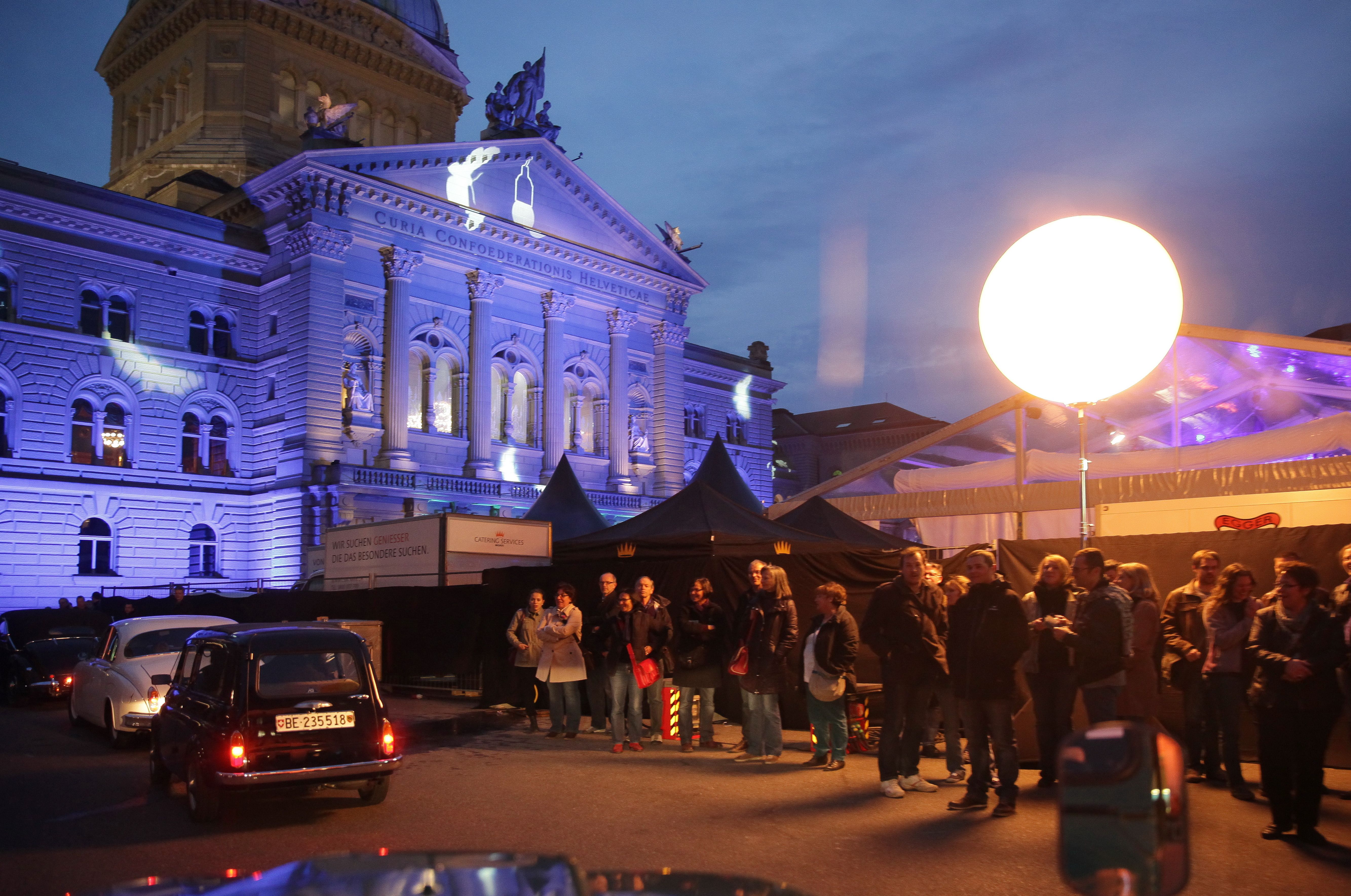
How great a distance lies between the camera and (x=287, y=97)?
50.0 meters

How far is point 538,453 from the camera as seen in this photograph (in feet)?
143

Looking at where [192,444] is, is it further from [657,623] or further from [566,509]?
[657,623]

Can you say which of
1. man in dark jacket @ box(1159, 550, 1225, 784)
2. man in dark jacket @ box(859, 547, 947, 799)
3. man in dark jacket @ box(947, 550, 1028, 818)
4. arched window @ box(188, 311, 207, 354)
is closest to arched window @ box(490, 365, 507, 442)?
arched window @ box(188, 311, 207, 354)

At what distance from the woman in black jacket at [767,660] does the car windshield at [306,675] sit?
13.4ft

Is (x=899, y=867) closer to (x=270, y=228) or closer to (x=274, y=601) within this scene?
(x=274, y=601)

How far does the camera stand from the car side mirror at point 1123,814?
1.95 m

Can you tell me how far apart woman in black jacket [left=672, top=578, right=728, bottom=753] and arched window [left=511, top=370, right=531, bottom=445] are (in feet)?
104

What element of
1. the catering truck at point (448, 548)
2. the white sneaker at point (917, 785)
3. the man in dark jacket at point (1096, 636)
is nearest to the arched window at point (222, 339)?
the catering truck at point (448, 548)

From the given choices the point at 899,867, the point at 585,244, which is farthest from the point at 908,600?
the point at 585,244

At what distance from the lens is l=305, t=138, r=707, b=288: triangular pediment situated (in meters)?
38.9

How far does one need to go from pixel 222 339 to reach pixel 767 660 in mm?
32912

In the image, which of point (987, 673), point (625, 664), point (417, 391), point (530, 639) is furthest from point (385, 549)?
point (417, 391)

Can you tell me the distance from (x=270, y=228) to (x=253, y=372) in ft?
17.1

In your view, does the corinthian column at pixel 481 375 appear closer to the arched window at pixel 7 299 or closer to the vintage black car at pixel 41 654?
the arched window at pixel 7 299
